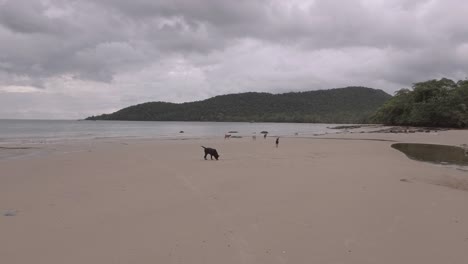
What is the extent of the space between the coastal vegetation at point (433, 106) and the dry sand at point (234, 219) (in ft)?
199

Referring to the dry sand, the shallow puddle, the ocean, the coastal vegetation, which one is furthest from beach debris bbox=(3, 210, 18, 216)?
the coastal vegetation

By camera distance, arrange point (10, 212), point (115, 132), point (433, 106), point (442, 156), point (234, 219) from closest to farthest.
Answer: point (234, 219)
point (10, 212)
point (442, 156)
point (115, 132)
point (433, 106)

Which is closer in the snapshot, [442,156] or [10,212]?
[10,212]

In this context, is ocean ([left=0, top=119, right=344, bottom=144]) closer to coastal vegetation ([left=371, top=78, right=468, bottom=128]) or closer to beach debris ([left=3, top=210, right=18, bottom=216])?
coastal vegetation ([left=371, top=78, right=468, bottom=128])

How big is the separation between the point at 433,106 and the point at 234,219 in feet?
229

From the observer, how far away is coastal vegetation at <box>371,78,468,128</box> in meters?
62.4

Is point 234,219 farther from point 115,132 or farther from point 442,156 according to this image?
point 115,132

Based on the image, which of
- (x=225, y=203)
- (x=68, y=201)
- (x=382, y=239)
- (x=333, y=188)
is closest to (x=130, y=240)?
(x=225, y=203)

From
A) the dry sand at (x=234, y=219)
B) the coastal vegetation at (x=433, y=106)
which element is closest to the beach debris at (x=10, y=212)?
the dry sand at (x=234, y=219)

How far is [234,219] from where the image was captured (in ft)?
21.1

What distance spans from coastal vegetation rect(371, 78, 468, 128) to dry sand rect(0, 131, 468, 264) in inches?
2391

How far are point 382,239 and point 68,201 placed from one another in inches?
257

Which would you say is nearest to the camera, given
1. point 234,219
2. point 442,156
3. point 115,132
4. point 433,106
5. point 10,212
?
point 234,219

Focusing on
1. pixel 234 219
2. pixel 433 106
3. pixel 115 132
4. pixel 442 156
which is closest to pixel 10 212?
pixel 234 219
